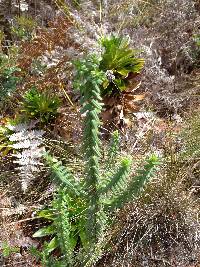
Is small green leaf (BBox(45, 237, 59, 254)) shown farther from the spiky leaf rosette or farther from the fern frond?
the spiky leaf rosette

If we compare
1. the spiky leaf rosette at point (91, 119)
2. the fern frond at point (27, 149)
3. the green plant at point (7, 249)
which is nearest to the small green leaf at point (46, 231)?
the green plant at point (7, 249)

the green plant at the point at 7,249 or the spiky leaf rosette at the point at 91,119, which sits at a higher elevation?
the spiky leaf rosette at the point at 91,119

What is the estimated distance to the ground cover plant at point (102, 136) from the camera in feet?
7.79

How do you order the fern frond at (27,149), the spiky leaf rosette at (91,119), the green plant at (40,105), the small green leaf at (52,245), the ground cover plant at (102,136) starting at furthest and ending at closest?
the green plant at (40,105) → the fern frond at (27,149) → the small green leaf at (52,245) → the ground cover plant at (102,136) → the spiky leaf rosette at (91,119)

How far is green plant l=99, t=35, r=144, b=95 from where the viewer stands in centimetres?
296

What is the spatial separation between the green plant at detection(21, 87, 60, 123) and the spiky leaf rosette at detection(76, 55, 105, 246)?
105 centimetres

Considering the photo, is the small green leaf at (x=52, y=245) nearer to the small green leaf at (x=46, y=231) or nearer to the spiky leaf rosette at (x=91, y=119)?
the small green leaf at (x=46, y=231)

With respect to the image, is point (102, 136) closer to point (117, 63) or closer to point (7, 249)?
point (117, 63)

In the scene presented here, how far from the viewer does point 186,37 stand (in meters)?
3.61

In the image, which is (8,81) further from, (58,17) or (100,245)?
(100,245)

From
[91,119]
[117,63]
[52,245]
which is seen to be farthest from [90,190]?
[117,63]

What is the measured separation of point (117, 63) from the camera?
3014 mm

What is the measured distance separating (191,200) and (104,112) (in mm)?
869

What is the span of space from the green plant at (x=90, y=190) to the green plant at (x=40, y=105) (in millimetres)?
551
